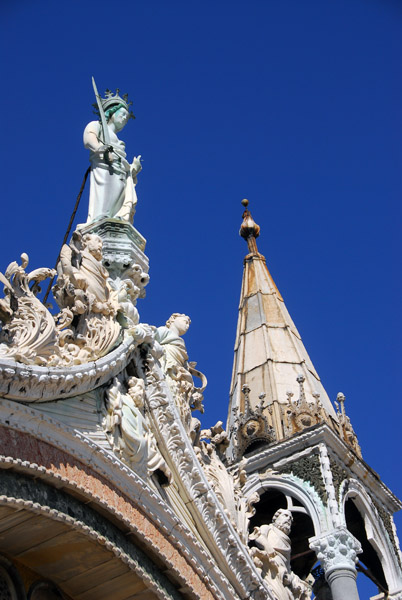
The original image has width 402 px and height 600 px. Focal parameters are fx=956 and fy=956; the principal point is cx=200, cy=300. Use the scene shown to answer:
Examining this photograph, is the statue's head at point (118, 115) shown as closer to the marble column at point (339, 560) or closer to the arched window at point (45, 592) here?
the marble column at point (339, 560)

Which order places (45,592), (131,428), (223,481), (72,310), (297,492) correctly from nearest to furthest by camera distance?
(45,592) → (131,428) → (72,310) → (223,481) → (297,492)

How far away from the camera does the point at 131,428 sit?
30.8 feet

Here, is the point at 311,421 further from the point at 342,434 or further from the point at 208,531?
the point at 208,531

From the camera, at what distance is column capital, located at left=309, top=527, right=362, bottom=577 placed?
40.8 feet

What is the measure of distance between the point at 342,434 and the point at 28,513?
8.37 m

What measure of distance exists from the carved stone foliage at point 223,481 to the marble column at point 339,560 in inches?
70.8

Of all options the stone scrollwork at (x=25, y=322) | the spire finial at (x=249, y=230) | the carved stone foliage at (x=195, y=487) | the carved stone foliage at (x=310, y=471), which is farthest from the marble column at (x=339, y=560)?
the spire finial at (x=249, y=230)

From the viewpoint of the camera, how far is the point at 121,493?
29.6ft

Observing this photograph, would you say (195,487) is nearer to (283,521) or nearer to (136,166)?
(283,521)

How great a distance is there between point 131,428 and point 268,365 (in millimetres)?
8480

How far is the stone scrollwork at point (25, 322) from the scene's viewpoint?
8.24 meters

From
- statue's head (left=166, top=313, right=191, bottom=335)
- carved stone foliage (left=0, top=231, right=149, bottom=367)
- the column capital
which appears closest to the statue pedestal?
carved stone foliage (left=0, top=231, right=149, bottom=367)

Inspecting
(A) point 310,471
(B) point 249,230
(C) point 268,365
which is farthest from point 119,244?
(B) point 249,230

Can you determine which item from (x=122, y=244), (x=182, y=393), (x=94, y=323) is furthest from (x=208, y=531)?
(x=122, y=244)
